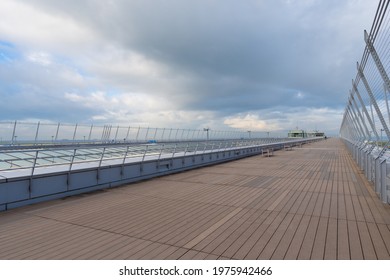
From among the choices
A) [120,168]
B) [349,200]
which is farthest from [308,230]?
[120,168]

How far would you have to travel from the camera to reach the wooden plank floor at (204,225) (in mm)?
3201

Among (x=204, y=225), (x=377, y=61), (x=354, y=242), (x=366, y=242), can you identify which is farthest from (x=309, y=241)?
(x=377, y=61)

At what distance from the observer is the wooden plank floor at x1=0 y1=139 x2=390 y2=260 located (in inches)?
126

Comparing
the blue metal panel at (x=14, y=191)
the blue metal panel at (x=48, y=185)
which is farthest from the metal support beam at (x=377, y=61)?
the blue metal panel at (x=14, y=191)

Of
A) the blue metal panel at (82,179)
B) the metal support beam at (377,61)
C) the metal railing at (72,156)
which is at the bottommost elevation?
the blue metal panel at (82,179)

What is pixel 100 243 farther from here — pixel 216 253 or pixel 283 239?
pixel 283 239

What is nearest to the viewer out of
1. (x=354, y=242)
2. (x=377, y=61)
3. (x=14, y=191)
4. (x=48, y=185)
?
(x=354, y=242)

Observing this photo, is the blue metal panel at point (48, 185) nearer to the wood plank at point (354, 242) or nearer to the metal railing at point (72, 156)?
the metal railing at point (72, 156)

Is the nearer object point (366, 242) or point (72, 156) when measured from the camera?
point (366, 242)

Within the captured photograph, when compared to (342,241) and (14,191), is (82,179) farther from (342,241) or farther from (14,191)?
(342,241)

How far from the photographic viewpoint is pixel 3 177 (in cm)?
534

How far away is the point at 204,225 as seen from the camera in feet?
13.8

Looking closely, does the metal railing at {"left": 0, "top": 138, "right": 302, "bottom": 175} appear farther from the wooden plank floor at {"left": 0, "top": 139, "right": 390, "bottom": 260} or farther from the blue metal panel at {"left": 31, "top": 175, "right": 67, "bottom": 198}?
the wooden plank floor at {"left": 0, "top": 139, "right": 390, "bottom": 260}
